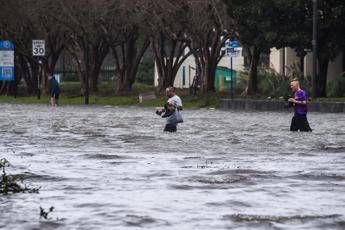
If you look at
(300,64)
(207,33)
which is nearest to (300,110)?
(207,33)

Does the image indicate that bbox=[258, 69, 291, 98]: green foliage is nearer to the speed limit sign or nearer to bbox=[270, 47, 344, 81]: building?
bbox=[270, 47, 344, 81]: building

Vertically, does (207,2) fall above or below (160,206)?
above

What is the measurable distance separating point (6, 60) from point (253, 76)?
16258 millimetres

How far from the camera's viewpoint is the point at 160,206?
31.4 ft

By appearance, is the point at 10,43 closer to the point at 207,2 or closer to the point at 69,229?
the point at 207,2

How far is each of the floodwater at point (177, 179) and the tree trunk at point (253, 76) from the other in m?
23.8

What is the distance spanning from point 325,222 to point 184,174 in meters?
4.35

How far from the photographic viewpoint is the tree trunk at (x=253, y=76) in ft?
153

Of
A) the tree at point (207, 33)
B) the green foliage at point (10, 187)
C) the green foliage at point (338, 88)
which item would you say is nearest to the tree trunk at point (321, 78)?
the green foliage at point (338, 88)

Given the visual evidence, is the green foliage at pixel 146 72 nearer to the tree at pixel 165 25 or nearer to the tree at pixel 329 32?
the tree at pixel 165 25

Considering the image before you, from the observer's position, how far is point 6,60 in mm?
56375

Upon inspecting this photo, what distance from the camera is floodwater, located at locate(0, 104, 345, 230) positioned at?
8750mm

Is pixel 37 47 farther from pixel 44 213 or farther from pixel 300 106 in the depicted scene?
pixel 44 213

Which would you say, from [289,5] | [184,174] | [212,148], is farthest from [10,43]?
[184,174]
